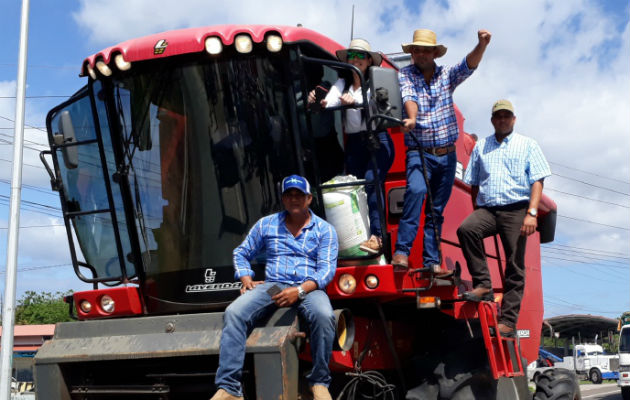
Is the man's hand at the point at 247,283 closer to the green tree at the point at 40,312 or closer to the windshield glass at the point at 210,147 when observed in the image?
the windshield glass at the point at 210,147

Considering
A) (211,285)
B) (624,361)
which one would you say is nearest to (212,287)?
(211,285)

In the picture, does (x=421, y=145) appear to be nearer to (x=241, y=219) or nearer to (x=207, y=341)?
(x=241, y=219)

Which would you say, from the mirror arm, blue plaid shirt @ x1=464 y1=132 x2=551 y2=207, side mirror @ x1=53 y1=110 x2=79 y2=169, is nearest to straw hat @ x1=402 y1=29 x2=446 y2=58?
blue plaid shirt @ x1=464 y1=132 x2=551 y2=207

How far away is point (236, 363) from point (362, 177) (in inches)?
73.6

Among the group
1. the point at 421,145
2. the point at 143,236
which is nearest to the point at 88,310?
the point at 143,236

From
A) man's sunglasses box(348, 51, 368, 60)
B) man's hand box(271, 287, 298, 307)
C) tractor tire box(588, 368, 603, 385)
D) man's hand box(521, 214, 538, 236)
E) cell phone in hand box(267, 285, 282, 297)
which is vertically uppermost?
man's sunglasses box(348, 51, 368, 60)

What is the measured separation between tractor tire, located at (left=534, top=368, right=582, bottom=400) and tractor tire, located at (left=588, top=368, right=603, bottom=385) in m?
37.9

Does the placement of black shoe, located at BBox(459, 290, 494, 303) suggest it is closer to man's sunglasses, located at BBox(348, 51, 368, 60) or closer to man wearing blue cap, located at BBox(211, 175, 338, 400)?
man wearing blue cap, located at BBox(211, 175, 338, 400)

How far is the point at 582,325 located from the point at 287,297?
18.7 m

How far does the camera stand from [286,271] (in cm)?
629

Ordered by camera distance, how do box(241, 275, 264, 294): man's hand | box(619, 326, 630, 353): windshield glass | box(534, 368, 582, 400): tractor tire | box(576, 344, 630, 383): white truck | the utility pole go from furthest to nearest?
box(576, 344, 630, 383): white truck
box(619, 326, 630, 353): windshield glass
the utility pole
box(534, 368, 582, 400): tractor tire
box(241, 275, 264, 294): man's hand

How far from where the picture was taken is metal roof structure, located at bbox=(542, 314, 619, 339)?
2164cm

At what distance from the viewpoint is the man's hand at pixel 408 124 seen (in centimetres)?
654

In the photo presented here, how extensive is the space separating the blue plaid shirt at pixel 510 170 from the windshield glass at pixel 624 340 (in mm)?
23429
